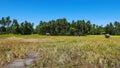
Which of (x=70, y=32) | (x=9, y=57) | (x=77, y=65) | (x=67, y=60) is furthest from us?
(x=70, y=32)

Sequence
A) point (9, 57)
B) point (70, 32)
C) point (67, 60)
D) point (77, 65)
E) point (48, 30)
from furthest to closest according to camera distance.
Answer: point (48, 30) < point (70, 32) < point (9, 57) < point (67, 60) < point (77, 65)

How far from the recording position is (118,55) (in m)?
13.0

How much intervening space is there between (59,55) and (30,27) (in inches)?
4029

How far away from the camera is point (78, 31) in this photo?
11150 cm

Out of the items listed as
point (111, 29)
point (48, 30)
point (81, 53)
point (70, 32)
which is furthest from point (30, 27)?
point (81, 53)

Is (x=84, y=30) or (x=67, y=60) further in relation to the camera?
(x=84, y=30)

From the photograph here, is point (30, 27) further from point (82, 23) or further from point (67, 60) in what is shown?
point (67, 60)

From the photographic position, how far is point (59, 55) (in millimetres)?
12766

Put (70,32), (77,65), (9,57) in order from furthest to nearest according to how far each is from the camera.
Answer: (70,32), (9,57), (77,65)

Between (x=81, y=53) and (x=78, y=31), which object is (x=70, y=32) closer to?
(x=78, y=31)

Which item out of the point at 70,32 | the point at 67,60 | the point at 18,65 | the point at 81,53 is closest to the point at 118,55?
the point at 81,53

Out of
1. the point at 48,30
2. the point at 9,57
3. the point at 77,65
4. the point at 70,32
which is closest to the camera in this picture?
the point at 77,65

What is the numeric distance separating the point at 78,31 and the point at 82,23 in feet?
19.7

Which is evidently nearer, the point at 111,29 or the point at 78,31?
the point at 78,31
